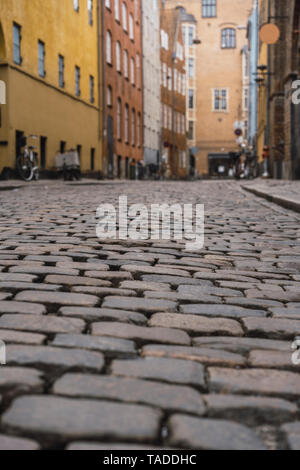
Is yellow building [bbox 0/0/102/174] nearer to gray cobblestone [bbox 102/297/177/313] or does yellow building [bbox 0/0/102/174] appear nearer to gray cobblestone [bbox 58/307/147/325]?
gray cobblestone [bbox 102/297/177/313]

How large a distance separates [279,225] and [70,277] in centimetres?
409

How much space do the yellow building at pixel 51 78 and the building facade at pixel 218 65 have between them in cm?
3874

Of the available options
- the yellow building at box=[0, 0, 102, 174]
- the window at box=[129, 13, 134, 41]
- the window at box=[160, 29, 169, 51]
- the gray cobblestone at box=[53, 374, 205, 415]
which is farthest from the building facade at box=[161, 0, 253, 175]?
the gray cobblestone at box=[53, 374, 205, 415]

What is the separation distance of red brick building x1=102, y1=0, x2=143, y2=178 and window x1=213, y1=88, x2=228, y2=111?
27524mm

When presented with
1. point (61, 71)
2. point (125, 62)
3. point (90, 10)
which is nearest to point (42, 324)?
point (61, 71)

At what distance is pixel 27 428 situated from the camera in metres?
1.66

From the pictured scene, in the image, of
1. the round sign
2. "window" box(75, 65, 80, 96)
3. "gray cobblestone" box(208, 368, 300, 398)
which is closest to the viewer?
"gray cobblestone" box(208, 368, 300, 398)

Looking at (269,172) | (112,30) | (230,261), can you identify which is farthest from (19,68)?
(230,261)

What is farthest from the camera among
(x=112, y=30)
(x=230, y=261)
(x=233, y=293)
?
(x=112, y=30)

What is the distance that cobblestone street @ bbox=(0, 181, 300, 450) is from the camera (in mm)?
1684

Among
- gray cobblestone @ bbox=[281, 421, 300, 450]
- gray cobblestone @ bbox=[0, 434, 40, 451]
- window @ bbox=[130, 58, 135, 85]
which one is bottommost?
gray cobblestone @ bbox=[281, 421, 300, 450]

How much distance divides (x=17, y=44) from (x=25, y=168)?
4.62m

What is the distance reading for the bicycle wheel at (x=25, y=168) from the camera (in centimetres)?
2034

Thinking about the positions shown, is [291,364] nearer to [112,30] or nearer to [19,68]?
[19,68]
